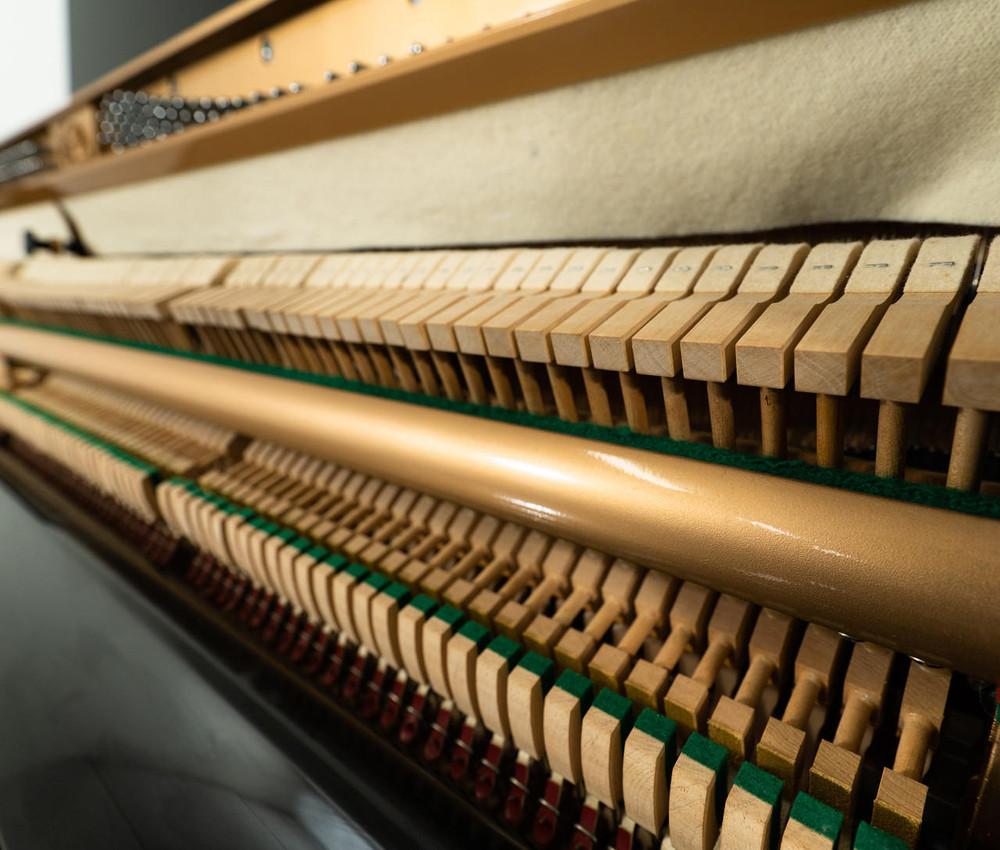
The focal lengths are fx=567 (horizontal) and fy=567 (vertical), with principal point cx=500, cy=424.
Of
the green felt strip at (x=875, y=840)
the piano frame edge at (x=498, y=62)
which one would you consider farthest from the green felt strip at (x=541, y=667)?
the piano frame edge at (x=498, y=62)

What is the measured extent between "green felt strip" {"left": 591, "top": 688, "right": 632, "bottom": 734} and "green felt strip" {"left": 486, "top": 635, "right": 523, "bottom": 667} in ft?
0.45

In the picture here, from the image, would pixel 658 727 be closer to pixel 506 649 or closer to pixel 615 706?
pixel 615 706

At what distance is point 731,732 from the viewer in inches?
24.4

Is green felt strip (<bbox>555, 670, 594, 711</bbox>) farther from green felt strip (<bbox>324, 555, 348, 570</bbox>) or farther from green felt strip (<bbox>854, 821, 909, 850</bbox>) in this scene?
green felt strip (<bbox>324, 555, 348, 570</bbox>)

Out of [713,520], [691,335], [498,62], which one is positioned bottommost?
[713,520]

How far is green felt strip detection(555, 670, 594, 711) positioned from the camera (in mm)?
708

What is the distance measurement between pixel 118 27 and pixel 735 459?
311 centimetres

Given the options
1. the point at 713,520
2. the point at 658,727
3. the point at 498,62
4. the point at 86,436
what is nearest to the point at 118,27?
the point at 86,436

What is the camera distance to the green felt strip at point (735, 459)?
1.79ft

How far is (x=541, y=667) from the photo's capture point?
75 centimetres

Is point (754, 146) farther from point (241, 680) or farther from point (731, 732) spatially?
point (241, 680)

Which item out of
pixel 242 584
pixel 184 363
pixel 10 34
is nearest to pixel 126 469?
pixel 184 363

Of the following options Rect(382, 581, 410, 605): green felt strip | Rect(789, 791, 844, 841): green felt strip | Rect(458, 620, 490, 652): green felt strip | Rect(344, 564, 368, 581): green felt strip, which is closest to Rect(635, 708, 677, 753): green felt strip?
Rect(789, 791, 844, 841): green felt strip

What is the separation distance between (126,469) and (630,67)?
164cm
